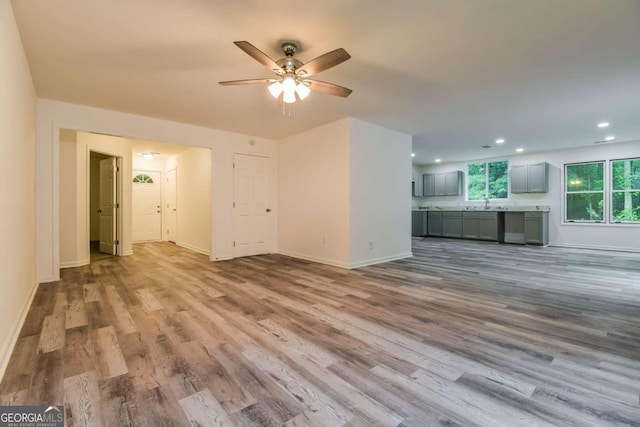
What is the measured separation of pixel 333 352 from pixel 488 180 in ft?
28.6

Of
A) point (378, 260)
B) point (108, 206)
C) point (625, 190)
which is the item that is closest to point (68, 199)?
point (108, 206)

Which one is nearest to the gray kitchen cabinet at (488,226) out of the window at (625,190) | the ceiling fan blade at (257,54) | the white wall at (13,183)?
the window at (625,190)

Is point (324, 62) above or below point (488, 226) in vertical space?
above

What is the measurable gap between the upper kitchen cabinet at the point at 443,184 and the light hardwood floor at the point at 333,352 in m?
5.53

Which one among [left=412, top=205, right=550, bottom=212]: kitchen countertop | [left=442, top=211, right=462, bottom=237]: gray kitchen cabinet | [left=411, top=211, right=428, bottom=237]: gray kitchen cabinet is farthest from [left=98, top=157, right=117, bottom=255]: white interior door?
[left=442, top=211, right=462, bottom=237]: gray kitchen cabinet

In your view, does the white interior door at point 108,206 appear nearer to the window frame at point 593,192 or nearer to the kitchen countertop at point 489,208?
the kitchen countertop at point 489,208

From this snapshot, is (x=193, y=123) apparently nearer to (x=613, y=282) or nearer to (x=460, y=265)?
(x=460, y=265)

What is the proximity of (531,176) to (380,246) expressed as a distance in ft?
17.8

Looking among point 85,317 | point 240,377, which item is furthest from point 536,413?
point 85,317

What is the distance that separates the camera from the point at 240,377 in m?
1.71

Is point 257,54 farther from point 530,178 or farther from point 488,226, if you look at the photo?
point 530,178

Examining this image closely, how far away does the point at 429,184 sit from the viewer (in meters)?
9.81

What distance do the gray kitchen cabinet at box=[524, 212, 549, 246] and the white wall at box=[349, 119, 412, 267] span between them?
3934mm

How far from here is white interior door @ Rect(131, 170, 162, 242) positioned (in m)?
7.94
